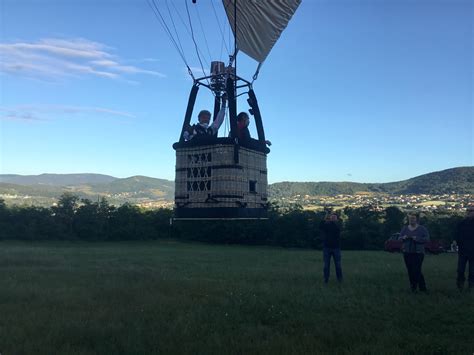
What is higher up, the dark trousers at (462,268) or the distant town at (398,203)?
the distant town at (398,203)

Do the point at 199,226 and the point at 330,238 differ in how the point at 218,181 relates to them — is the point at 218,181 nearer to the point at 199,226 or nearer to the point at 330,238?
the point at 330,238

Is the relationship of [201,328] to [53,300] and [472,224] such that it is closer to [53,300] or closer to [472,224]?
[53,300]

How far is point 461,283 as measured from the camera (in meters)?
10.1

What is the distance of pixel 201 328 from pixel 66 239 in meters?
43.1

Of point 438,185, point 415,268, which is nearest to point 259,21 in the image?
point 415,268

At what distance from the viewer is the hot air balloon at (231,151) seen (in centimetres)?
393

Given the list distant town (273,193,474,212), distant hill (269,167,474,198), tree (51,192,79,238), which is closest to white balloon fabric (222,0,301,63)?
distant town (273,193,474,212)

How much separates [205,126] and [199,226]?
40038 mm

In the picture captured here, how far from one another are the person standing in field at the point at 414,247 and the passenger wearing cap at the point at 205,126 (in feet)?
23.0

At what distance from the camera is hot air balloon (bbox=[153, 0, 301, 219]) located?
12.9 feet

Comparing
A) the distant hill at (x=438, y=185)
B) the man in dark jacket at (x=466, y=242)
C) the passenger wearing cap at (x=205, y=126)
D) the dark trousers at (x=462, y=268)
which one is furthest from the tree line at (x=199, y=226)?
the passenger wearing cap at (x=205, y=126)

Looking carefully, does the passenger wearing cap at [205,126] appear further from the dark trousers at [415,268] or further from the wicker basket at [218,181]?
the dark trousers at [415,268]

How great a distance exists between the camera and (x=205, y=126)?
4.08m

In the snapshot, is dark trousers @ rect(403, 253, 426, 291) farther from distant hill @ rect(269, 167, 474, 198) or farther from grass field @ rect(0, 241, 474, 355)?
distant hill @ rect(269, 167, 474, 198)
